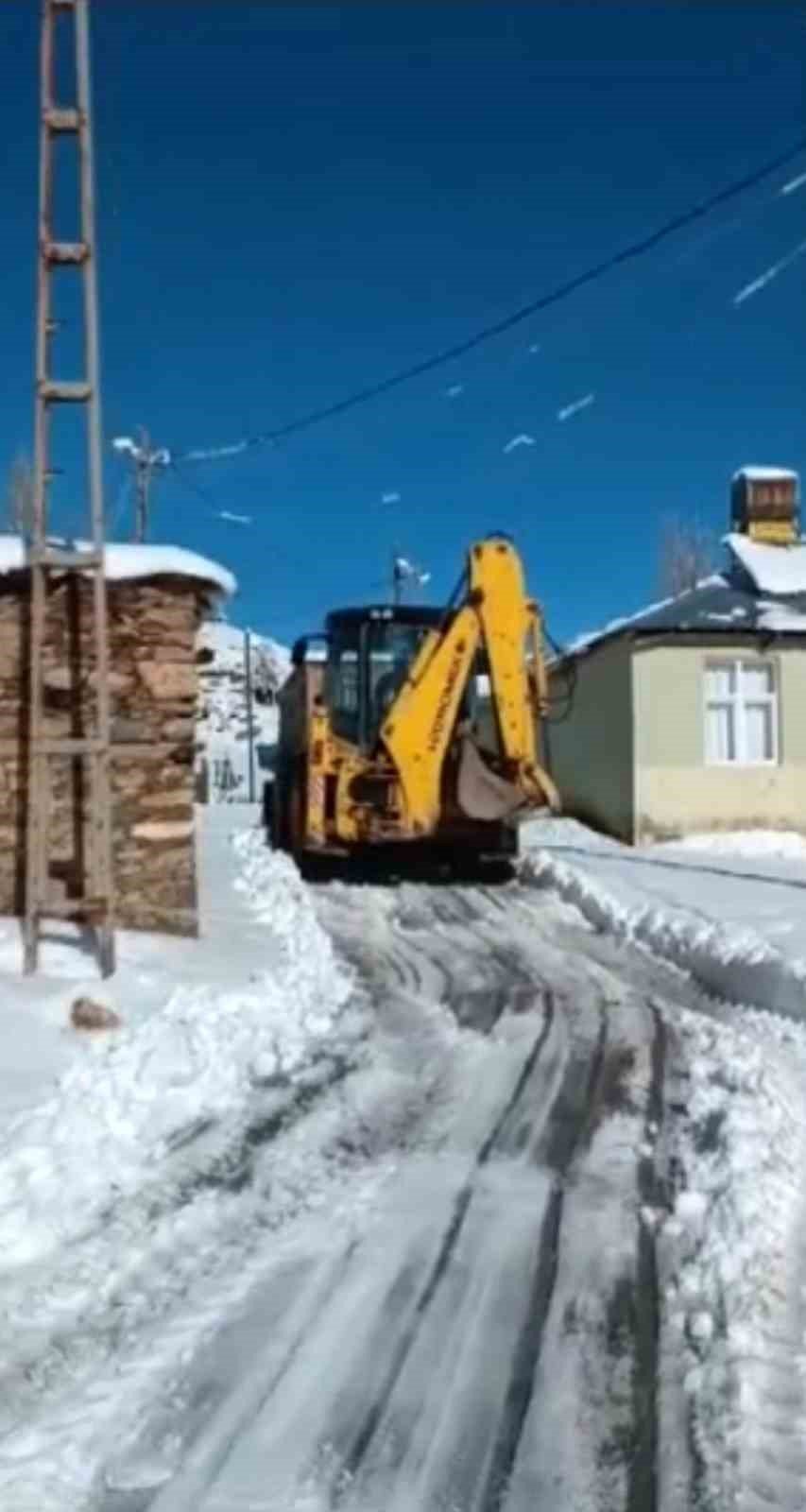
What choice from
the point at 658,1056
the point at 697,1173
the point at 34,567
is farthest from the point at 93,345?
the point at 697,1173

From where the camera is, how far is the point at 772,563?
23.6 metres

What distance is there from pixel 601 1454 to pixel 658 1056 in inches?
168

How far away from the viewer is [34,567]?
338 inches

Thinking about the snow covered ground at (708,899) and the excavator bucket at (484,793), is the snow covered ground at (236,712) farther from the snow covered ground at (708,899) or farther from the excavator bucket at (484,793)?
the excavator bucket at (484,793)

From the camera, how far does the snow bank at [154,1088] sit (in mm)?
4855

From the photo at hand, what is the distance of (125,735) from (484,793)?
5967mm

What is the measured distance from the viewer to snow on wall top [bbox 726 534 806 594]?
2273 centimetres

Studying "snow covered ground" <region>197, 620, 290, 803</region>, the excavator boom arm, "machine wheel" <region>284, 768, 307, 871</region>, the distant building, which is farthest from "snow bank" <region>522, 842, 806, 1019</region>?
"snow covered ground" <region>197, 620, 290, 803</region>

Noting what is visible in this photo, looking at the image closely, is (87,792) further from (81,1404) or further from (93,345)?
(81,1404)

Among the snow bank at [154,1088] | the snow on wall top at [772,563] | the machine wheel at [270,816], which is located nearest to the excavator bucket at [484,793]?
the snow bank at [154,1088]

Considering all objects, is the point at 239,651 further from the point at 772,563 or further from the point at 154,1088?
the point at 154,1088

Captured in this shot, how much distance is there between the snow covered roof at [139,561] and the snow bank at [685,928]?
4509 millimetres

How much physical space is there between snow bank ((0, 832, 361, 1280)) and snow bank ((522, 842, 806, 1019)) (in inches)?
105

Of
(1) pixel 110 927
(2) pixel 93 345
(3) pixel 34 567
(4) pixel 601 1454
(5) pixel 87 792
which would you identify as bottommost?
(4) pixel 601 1454
